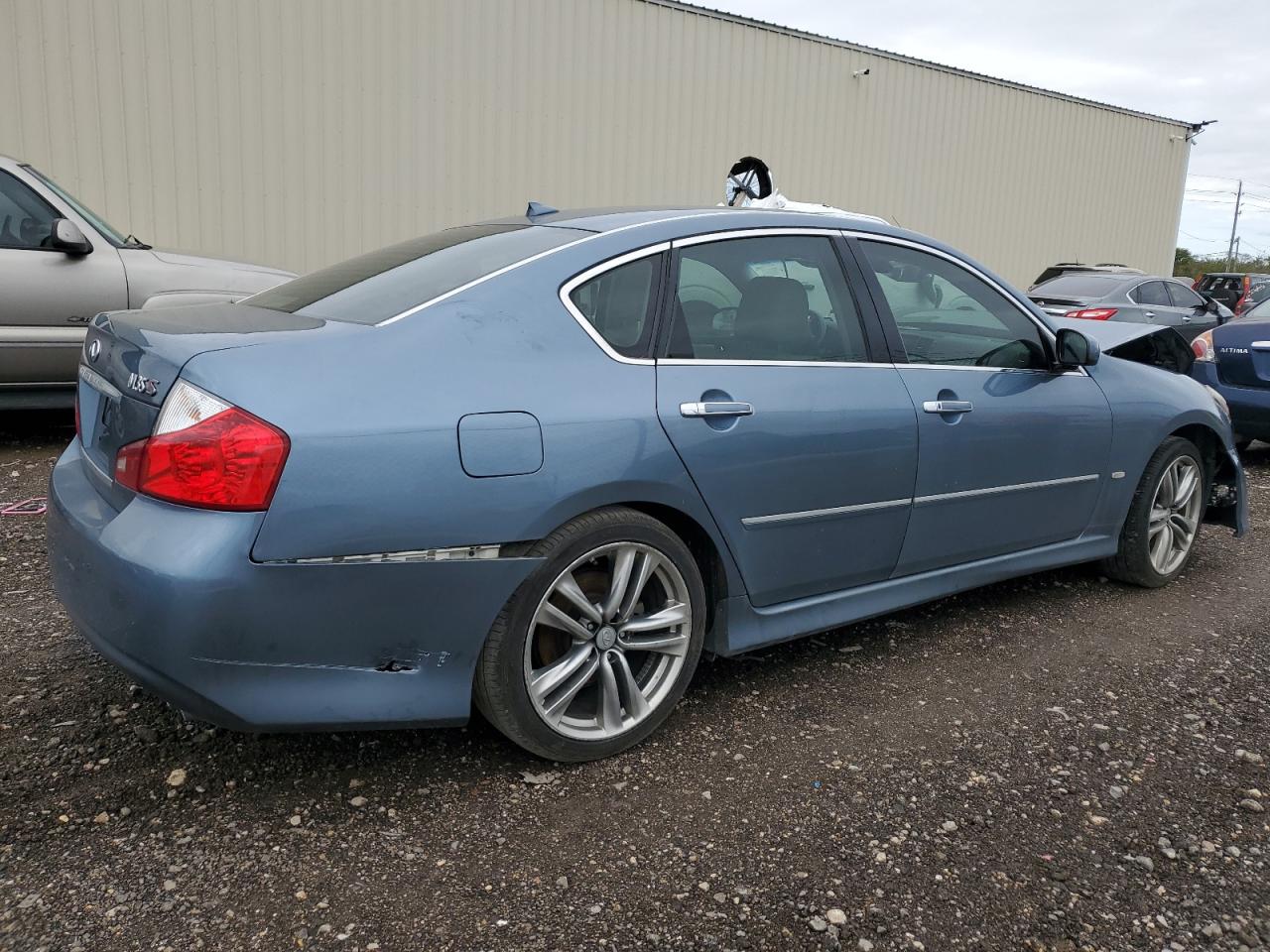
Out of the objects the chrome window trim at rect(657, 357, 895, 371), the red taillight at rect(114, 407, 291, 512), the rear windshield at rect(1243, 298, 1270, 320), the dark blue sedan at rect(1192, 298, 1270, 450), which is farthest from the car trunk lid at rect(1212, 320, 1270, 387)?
the red taillight at rect(114, 407, 291, 512)

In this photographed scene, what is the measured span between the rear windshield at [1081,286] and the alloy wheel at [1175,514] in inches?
309

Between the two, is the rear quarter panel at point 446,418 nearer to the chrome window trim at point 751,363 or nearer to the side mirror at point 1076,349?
the chrome window trim at point 751,363

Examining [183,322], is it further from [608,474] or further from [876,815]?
[876,815]

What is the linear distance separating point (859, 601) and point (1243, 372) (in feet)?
18.4

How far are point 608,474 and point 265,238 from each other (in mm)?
8740

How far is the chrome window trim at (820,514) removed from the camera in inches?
115

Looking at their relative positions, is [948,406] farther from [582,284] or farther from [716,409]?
[582,284]

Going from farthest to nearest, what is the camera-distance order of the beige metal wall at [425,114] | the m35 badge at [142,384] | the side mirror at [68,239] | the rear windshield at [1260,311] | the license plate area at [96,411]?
1. the beige metal wall at [425,114]
2. the rear windshield at [1260,311]
3. the side mirror at [68,239]
4. the license plate area at [96,411]
5. the m35 badge at [142,384]

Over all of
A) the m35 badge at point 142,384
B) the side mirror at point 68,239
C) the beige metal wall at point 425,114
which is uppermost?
the beige metal wall at point 425,114

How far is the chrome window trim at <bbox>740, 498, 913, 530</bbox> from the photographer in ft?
9.55

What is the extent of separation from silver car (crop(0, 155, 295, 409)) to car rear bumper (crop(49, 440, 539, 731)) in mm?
4185

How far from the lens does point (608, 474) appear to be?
2549mm

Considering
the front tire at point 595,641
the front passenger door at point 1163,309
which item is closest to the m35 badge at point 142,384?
the front tire at point 595,641

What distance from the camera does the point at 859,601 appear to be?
329 centimetres
